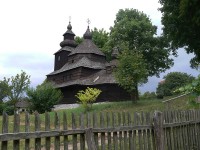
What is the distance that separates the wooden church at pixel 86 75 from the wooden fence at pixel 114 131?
29263 millimetres

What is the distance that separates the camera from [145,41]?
42781mm

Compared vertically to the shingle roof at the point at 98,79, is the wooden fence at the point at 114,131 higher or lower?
lower

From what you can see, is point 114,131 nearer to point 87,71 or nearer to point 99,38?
point 87,71

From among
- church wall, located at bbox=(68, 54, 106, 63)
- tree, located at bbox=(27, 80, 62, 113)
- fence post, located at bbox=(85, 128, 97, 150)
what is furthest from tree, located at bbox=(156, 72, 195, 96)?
fence post, located at bbox=(85, 128, 97, 150)

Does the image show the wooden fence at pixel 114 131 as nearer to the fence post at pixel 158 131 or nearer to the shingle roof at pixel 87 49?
the fence post at pixel 158 131

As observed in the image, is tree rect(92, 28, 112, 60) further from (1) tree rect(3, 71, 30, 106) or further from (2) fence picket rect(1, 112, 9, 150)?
(2) fence picket rect(1, 112, 9, 150)

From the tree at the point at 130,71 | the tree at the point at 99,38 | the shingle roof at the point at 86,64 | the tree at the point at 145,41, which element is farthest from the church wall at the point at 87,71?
the tree at the point at 130,71

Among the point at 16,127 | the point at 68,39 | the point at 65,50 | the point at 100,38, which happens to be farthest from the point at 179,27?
the point at 100,38

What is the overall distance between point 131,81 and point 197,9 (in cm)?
1443

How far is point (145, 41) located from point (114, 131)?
38119 mm

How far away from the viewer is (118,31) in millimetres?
44281

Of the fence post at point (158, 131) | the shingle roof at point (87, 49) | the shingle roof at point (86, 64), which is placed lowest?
the fence post at point (158, 131)

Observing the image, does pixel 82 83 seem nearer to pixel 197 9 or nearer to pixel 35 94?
pixel 35 94

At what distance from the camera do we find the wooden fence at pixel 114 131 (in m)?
4.17
